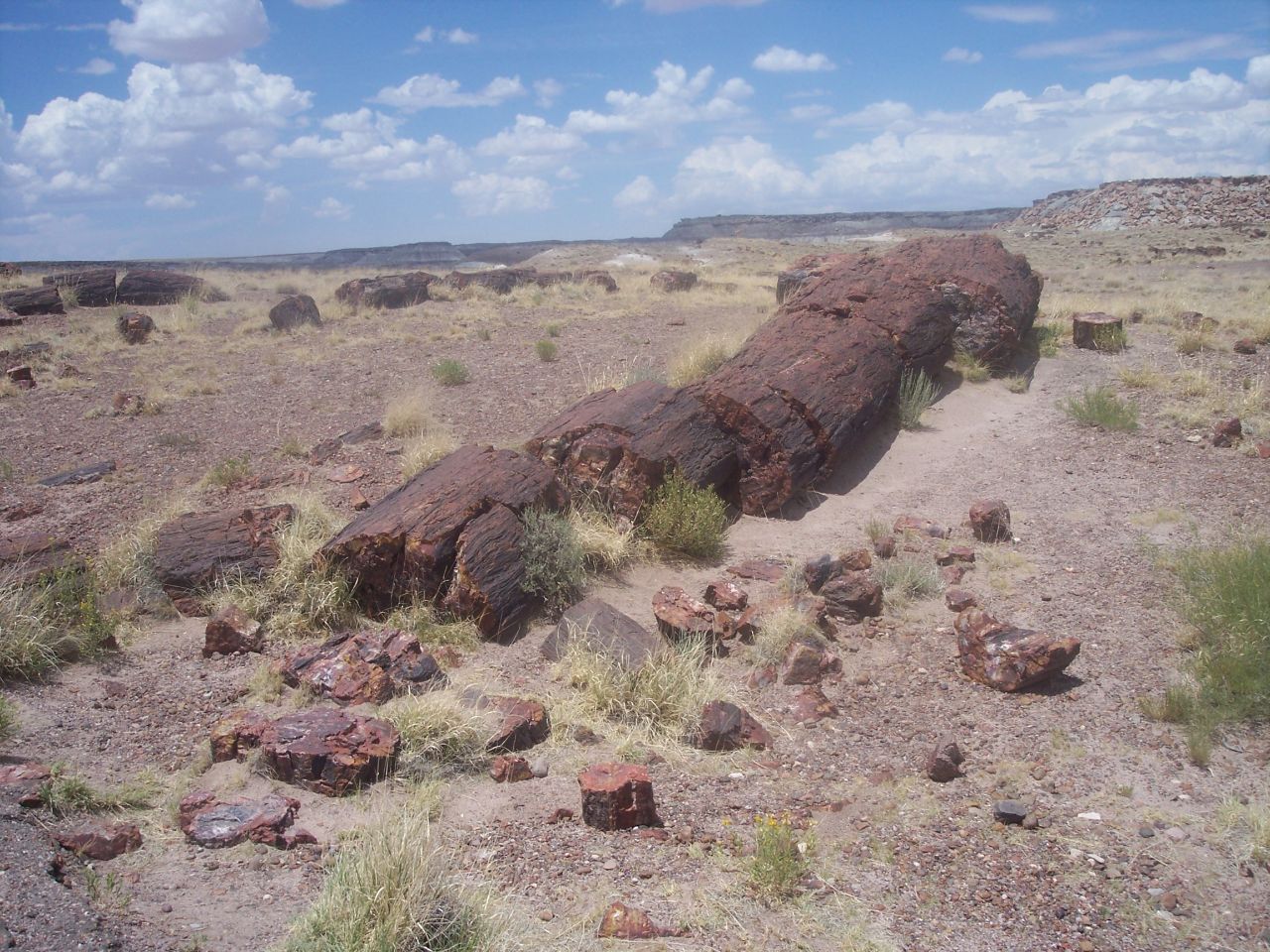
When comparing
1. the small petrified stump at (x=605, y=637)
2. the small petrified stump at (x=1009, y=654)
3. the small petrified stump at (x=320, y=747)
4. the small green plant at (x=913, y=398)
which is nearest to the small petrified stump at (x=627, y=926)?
the small petrified stump at (x=320, y=747)

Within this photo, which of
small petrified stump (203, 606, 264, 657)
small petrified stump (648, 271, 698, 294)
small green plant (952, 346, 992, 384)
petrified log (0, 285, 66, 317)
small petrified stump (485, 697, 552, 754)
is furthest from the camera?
small petrified stump (648, 271, 698, 294)

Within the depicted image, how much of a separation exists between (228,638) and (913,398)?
7.55 meters

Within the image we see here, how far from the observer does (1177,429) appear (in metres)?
9.84

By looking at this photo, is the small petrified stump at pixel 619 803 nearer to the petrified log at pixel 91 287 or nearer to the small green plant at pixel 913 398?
the small green plant at pixel 913 398

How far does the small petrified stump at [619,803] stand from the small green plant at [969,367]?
29.2 ft

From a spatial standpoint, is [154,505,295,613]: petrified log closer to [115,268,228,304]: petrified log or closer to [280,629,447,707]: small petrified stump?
[280,629,447,707]: small petrified stump

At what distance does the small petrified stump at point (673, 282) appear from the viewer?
24.7 m

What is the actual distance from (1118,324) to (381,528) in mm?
10919

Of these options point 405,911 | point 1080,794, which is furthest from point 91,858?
point 1080,794

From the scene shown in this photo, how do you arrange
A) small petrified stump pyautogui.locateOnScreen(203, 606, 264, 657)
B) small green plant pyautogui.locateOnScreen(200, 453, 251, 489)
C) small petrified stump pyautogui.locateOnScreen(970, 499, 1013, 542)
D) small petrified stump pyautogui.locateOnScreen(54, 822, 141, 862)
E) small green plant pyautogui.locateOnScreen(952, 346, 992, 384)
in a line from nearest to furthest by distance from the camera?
1. small petrified stump pyautogui.locateOnScreen(54, 822, 141, 862)
2. small petrified stump pyautogui.locateOnScreen(203, 606, 264, 657)
3. small petrified stump pyautogui.locateOnScreen(970, 499, 1013, 542)
4. small green plant pyautogui.locateOnScreen(200, 453, 251, 489)
5. small green plant pyautogui.locateOnScreen(952, 346, 992, 384)

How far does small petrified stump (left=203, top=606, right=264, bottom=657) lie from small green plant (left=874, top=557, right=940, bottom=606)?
447cm

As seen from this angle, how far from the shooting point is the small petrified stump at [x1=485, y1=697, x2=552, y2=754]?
5.12 m

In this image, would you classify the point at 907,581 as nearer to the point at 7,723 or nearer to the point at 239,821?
the point at 239,821

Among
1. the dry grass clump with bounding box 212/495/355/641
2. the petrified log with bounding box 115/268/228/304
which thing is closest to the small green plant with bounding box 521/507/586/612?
the dry grass clump with bounding box 212/495/355/641
